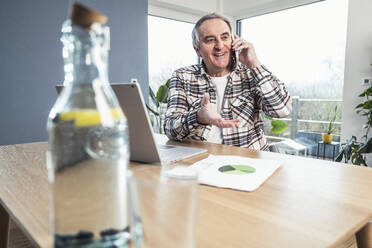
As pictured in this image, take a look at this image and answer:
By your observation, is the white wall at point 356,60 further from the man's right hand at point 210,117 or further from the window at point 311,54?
the man's right hand at point 210,117

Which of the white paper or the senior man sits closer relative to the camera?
the white paper

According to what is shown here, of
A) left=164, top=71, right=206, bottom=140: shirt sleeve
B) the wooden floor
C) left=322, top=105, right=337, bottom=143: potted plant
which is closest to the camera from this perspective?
the wooden floor

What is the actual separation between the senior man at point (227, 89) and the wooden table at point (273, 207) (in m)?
0.65

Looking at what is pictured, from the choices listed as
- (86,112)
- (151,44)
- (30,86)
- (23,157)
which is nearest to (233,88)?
(23,157)

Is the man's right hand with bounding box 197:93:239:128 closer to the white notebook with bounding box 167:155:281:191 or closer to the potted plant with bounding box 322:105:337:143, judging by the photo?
the white notebook with bounding box 167:155:281:191

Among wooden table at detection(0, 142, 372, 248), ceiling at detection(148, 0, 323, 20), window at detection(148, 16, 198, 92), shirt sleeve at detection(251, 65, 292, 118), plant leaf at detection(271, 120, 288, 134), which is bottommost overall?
plant leaf at detection(271, 120, 288, 134)

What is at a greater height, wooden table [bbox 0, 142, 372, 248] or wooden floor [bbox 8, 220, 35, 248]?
wooden table [bbox 0, 142, 372, 248]

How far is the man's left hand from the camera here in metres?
1.45

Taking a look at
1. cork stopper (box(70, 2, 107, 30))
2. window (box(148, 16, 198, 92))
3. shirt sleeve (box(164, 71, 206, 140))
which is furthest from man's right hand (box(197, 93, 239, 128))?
window (box(148, 16, 198, 92))

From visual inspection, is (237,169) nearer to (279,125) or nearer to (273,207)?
(273,207)

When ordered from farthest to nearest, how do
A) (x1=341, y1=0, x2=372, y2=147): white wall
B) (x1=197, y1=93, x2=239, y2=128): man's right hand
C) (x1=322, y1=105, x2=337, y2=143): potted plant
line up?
(x1=322, y1=105, x2=337, y2=143): potted plant, (x1=341, y1=0, x2=372, y2=147): white wall, (x1=197, y1=93, x2=239, y2=128): man's right hand

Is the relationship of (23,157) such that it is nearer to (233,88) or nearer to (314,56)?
(233,88)

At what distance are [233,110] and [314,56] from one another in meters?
2.19

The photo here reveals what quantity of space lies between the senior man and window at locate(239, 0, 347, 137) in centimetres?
203
